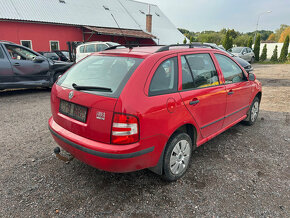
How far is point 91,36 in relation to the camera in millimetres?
21359

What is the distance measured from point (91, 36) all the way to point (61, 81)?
2022cm

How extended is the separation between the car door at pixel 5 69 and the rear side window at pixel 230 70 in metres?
6.44

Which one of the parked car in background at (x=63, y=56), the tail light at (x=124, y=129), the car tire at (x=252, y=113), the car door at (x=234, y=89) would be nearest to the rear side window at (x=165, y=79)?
the tail light at (x=124, y=129)

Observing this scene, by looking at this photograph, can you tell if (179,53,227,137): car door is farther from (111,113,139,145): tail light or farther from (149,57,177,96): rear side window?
(111,113,139,145): tail light

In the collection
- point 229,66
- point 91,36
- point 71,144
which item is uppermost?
point 91,36

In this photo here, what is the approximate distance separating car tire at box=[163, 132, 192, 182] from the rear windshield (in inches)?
36.8

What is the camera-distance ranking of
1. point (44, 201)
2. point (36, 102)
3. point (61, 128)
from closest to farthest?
point (44, 201) → point (61, 128) → point (36, 102)

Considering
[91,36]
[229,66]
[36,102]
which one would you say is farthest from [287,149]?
[91,36]

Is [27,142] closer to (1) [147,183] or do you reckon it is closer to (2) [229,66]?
(1) [147,183]

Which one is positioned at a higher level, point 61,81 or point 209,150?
point 61,81

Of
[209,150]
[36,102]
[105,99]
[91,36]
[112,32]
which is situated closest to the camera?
[105,99]

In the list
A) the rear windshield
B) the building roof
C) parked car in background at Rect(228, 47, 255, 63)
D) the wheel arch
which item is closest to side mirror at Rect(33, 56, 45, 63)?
the rear windshield

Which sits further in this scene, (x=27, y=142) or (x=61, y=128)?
(x=27, y=142)

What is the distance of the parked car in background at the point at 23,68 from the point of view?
669 cm
